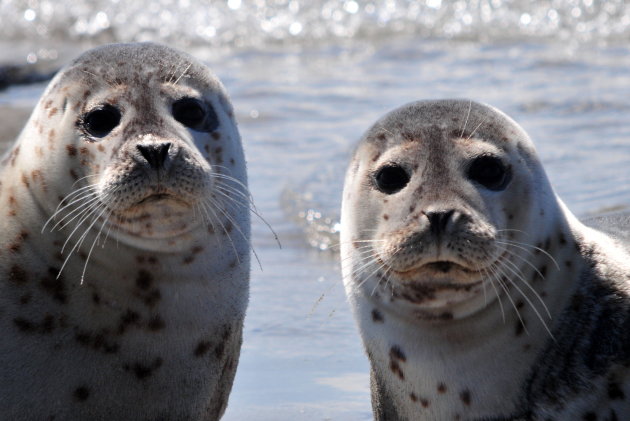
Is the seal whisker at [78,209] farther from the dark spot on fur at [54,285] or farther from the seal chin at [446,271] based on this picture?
the seal chin at [446,271]

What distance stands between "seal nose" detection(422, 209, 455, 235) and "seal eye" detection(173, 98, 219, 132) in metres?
1.20

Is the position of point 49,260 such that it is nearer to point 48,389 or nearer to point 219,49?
point 48,389

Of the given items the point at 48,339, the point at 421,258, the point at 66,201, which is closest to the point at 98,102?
the point at 66,201

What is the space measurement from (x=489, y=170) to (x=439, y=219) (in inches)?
15.5

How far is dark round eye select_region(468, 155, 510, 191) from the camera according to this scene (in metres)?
4.48

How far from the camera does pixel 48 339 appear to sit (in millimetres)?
4715

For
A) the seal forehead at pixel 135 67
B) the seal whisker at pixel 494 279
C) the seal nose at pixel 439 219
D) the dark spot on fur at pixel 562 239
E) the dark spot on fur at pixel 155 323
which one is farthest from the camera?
the seal forehead at pixel 135 67

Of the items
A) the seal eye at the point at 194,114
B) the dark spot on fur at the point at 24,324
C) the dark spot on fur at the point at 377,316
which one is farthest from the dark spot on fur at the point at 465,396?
the dark spot on fur at the point at 24,324

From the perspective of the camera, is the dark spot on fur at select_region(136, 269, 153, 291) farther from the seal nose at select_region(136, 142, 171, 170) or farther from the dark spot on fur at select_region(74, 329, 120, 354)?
the seal nose at select_region(136, 142, 171, 170)

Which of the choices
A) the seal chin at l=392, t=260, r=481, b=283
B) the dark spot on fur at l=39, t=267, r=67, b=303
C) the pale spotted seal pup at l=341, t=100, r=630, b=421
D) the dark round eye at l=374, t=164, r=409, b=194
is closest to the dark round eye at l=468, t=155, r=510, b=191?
the pale spotted seal pup at l=341, t=100, r=630, b=421

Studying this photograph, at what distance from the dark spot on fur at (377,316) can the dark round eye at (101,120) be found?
1.20m

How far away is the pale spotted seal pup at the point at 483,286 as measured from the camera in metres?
4.34

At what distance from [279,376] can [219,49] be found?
37.2 feet

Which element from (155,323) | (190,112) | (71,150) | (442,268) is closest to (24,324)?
(155,323)
